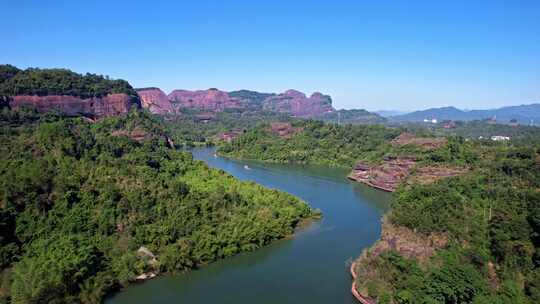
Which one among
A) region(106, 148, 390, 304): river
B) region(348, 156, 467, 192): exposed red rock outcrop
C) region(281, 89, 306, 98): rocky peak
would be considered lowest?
region(106, 148, 390, 304): river

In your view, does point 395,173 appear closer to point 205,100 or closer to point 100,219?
point 100,219

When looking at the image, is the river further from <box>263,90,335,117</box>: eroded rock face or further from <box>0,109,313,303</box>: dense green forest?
<box>263,90,335,117</box>: eroded rock face

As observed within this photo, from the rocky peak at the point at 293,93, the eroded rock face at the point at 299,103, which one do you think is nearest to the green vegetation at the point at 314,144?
the eroded rock face at the point at 299,103

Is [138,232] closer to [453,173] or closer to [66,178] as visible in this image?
[66,178]

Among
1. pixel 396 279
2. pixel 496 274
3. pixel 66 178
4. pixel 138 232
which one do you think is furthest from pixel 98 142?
pixel 496 274

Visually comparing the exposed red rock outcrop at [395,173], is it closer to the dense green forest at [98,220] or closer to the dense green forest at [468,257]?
the dense green forest at [468,257]

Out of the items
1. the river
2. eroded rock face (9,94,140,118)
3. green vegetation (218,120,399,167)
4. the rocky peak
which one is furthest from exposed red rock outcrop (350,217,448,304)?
the rocky peak

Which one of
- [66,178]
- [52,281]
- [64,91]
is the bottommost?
[52,281]
